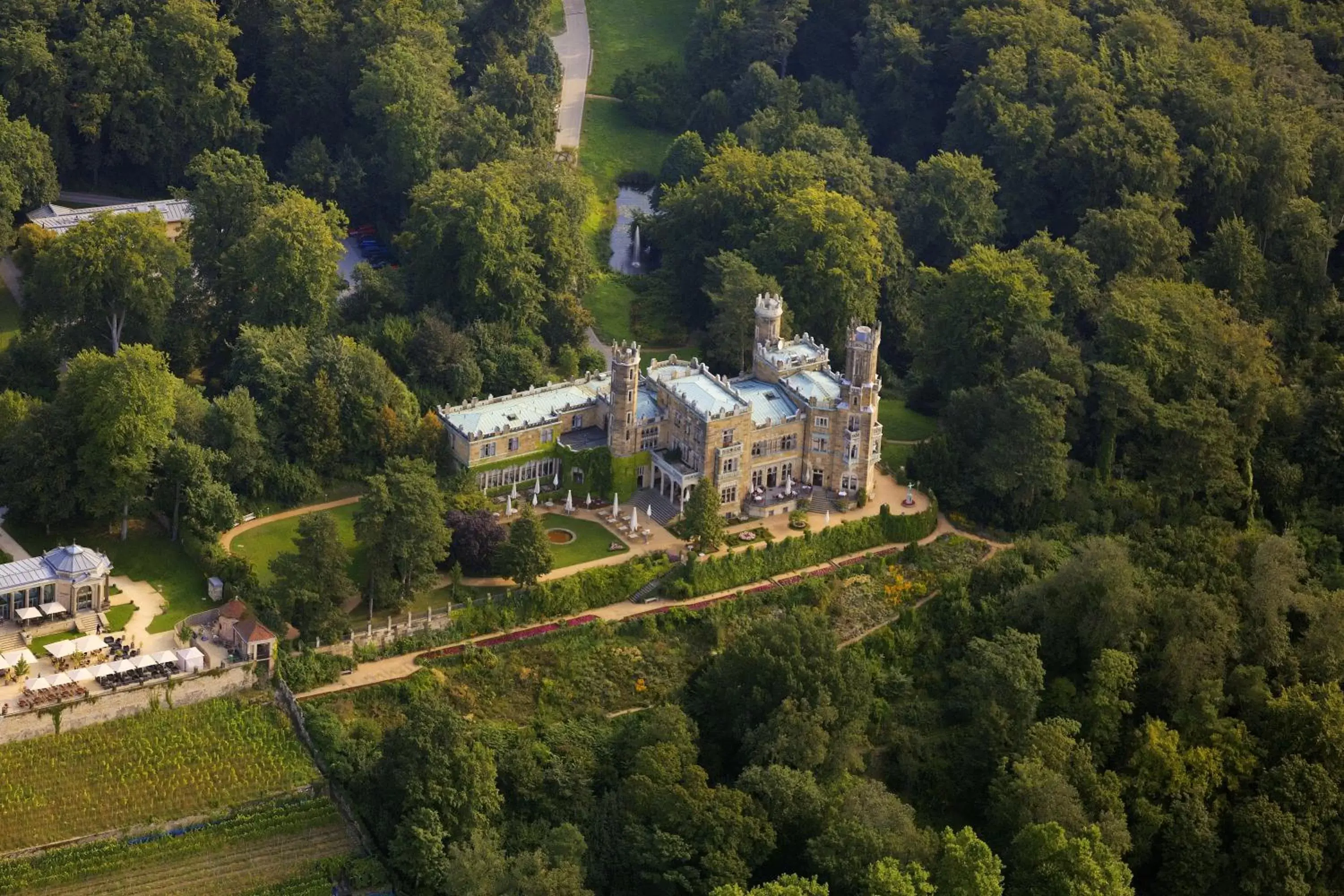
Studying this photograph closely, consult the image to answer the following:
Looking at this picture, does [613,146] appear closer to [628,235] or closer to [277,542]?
[628,235]

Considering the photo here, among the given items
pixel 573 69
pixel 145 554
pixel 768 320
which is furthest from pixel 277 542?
pixel 573 69

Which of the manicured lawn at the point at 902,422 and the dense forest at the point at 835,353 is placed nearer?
the dense forest at the point at 835,353

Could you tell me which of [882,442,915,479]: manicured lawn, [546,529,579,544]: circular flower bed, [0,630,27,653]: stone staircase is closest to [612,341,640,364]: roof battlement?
[546,529,579,544]: circular flower bed

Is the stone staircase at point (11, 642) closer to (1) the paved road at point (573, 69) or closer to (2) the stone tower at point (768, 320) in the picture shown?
(2) the stone tower at point (768, 320)

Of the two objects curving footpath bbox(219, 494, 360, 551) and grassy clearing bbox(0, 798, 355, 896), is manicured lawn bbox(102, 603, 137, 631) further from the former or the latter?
grassy clearing bbox(0, 798, 355, 896)

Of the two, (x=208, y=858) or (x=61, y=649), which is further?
(x=61, y=649)

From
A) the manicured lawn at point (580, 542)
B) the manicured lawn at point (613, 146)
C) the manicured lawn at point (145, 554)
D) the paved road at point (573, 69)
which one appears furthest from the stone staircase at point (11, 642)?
the paved road at point (573, 69)
